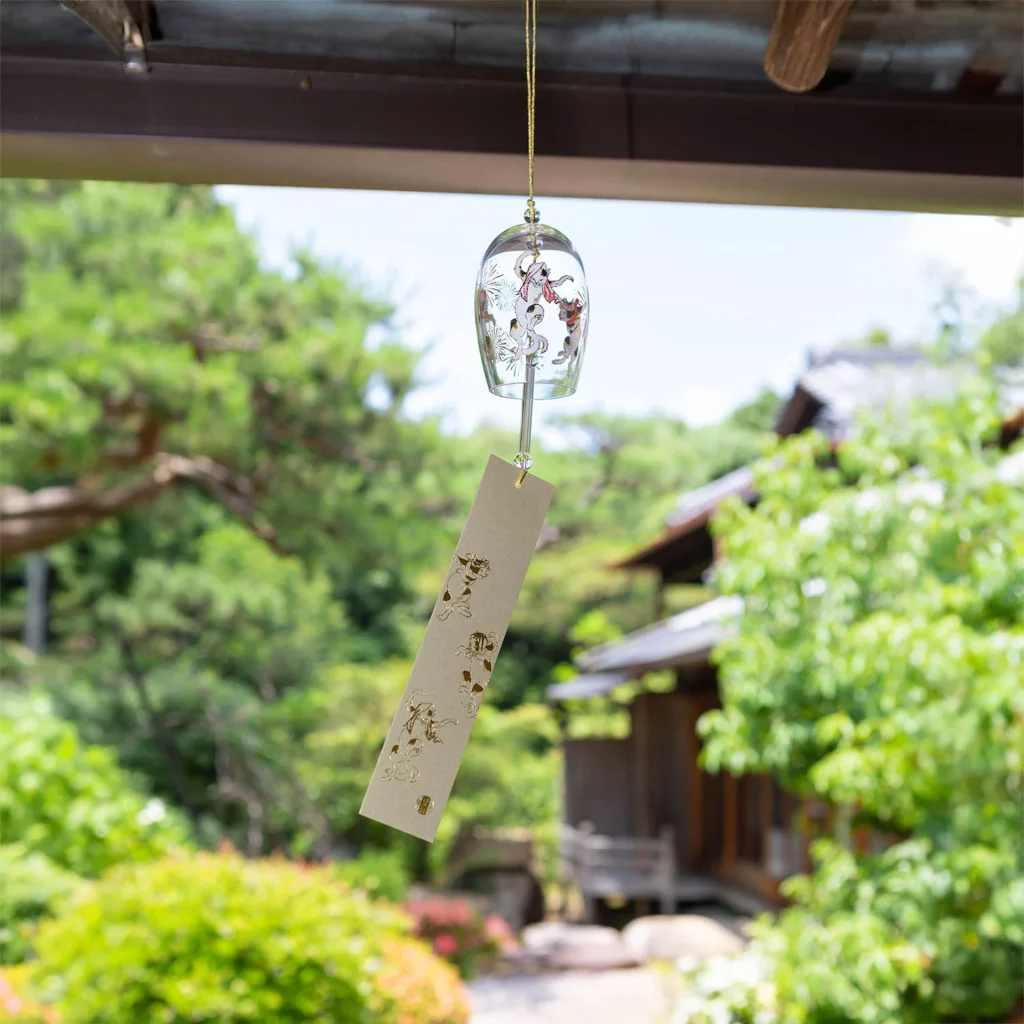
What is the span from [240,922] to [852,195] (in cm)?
260

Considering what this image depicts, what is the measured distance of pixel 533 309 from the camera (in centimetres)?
101

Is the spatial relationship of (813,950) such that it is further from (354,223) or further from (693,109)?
(354,223)

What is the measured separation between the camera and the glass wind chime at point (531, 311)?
1.01 meters

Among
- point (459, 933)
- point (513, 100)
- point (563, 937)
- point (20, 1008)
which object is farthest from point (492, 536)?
point (563, 937)

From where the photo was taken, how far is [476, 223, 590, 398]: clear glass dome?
3.33 ft

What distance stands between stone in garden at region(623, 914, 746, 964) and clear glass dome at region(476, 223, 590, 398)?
674 centimetres

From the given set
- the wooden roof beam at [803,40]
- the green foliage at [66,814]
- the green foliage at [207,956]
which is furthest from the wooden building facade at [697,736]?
the wooden roof beam at [803,40]

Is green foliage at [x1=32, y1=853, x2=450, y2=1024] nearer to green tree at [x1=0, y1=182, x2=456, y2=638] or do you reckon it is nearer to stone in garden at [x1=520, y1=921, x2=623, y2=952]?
green tree at [x1=0, y1=182, x2=456, y2=638]

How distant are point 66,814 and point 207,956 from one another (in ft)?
8.40

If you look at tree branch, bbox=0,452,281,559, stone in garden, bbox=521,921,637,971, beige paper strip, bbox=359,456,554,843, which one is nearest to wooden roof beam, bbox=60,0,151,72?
beige paper strip, bbox=359,456,554,843

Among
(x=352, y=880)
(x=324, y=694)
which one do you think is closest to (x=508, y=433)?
(x=324, y=694)

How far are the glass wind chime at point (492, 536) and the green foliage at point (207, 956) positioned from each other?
2.36 metres

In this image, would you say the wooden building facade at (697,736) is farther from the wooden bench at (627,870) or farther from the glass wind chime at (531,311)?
the glass wind chime at (531,311)

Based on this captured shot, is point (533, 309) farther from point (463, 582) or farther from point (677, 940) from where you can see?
point (677, 940)
